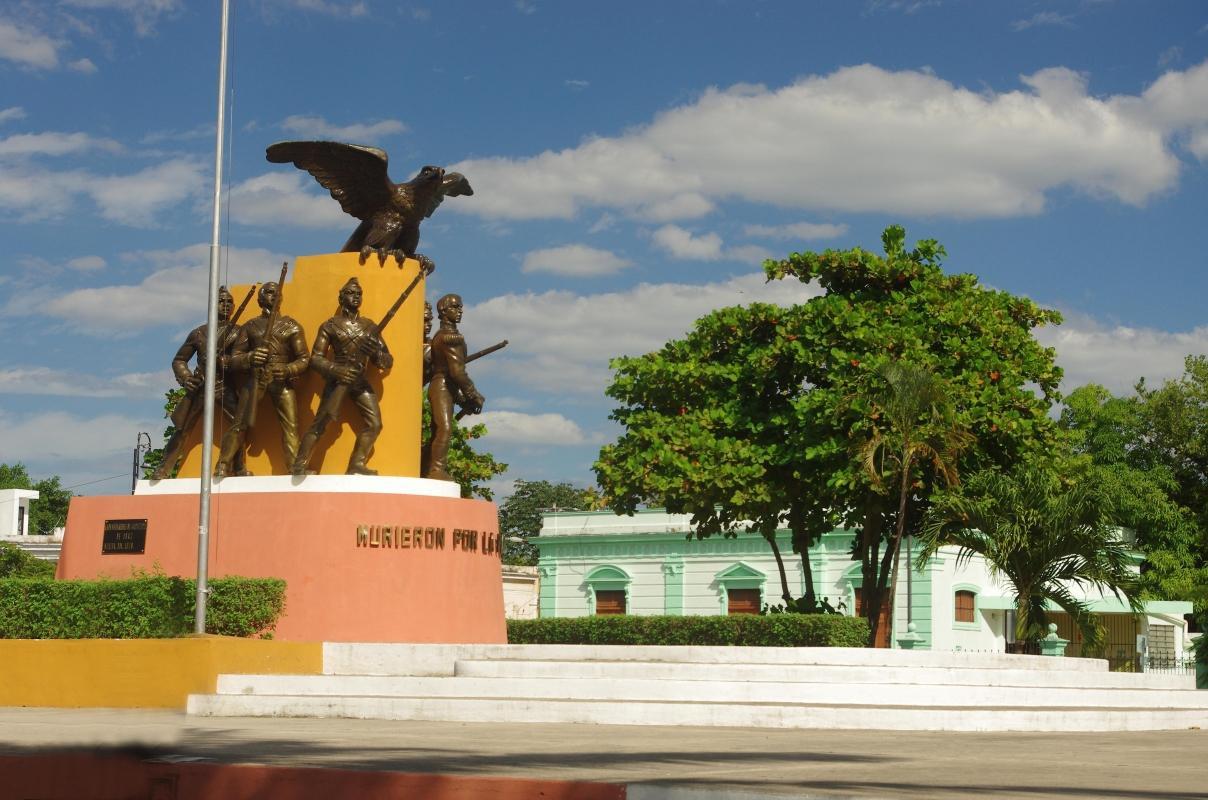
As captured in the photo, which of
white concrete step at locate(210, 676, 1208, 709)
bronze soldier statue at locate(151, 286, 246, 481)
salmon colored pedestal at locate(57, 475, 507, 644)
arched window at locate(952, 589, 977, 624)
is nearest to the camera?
white concrete step at locate(210, 676, 1208, 709)

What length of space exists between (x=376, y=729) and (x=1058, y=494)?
16933 millimetres

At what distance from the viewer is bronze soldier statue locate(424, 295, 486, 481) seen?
21.5m

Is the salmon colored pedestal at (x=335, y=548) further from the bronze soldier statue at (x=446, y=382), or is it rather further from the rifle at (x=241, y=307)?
the rifle at (x=241, y=307)

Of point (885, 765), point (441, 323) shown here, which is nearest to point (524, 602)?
point (441, 323)

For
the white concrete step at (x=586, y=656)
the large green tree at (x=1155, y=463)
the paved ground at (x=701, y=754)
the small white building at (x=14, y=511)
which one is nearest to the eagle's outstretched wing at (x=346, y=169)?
the white concrete step at (x=586, y=656)

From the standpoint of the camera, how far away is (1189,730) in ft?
55.7

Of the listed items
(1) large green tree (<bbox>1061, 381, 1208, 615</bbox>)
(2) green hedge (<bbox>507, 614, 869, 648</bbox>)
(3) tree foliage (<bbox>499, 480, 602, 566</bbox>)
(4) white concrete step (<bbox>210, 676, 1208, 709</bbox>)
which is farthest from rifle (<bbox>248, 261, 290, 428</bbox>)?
(3) tree foliage (<bbox>499, 480, 602, 566</bbox>)

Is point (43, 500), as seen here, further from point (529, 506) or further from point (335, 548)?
point (335, 548)

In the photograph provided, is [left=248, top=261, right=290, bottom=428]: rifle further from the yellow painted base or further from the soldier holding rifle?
the yellow painted base

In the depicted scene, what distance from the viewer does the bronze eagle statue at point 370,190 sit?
69.4 feet

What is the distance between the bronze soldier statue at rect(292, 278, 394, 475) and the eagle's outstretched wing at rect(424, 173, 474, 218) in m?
2.14

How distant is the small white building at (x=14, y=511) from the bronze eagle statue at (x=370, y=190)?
40.0 metres

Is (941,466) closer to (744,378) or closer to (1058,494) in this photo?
(1058,494)

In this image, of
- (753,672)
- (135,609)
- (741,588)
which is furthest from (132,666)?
(741,588)
